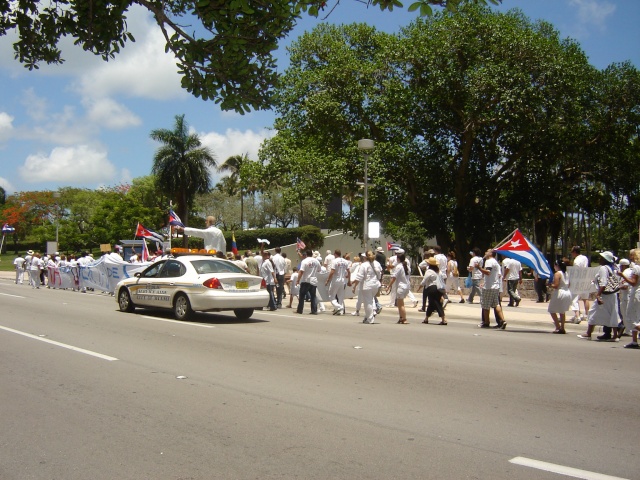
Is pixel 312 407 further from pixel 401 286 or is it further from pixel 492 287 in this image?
pixel 401 286

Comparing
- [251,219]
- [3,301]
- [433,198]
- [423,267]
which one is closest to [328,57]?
[433,198]

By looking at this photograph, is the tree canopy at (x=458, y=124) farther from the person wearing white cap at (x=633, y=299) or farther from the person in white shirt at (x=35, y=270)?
the person wearing white cap at (x=633, y=299)

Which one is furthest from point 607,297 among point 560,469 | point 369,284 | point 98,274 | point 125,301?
point 98,274

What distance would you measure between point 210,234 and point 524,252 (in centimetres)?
827

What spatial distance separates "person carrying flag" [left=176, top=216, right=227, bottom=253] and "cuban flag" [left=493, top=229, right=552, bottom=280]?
7.54 m

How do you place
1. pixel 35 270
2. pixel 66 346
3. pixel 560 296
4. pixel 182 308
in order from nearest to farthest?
pixel 66 346, pixel 560 296, pixel 182 308, pixel 35 270

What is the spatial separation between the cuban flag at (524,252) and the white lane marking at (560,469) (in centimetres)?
1022

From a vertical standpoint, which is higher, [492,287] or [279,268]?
[279,268]

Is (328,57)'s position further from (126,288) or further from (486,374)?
(486,374)

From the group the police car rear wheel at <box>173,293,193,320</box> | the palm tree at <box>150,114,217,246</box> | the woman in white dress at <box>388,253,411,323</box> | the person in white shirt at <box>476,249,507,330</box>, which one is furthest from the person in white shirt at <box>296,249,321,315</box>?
the palm tree at <box>150,114,217,246</box>

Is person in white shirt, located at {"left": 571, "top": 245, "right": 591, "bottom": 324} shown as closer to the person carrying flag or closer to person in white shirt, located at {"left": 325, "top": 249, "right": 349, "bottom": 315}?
person in white shirt, located at {"left": 325, "top": 249, "right": 349, "bottom": 315}

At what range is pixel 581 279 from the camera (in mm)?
14867

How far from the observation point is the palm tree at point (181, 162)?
53625 millimetres

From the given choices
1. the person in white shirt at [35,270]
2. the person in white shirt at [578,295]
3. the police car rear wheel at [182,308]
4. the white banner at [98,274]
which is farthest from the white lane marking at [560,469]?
the person in white shirt at [35,270]
